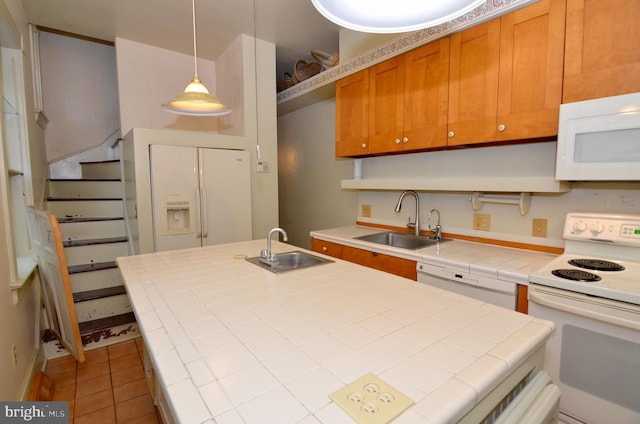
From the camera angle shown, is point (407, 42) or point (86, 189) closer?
point (407, 42)

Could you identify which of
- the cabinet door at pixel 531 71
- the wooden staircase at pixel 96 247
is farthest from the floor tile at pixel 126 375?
the cabinet door at pixel 531 71

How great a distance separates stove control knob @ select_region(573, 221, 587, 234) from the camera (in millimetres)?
1691

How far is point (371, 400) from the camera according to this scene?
0.66 m

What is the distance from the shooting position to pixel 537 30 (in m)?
1.69

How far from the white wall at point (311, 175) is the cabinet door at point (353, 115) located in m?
0.54

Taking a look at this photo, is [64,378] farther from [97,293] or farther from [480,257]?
[480,257]

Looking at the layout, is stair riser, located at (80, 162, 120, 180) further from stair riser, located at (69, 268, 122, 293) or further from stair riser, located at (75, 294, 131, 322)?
stair riser, located at (75, 294, 131, 322)

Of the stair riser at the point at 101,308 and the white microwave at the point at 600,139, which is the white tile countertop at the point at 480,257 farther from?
the stair riser at the point at 101,308

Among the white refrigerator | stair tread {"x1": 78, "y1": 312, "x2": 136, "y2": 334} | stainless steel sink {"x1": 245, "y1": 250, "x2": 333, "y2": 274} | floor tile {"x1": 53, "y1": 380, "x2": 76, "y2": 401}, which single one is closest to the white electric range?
stainless steel sink {"x1": 245, "y1": 250, "x2": 333, "y2": 274}

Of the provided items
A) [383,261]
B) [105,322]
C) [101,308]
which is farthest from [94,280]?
[383,261]

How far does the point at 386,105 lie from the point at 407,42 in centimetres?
47

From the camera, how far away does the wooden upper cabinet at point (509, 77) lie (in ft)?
5.43

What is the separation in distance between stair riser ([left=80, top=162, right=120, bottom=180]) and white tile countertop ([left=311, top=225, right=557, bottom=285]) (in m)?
3.27

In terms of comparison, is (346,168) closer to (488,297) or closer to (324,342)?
(488,297)
